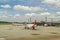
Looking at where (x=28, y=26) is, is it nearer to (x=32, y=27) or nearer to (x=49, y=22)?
(x=32, y=27)

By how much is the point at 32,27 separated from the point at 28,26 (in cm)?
216

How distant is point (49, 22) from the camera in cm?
9969

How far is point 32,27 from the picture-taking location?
51.7 meters

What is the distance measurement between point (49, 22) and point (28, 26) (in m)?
47.8

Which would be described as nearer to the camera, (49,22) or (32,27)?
(32,27)

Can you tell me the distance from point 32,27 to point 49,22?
49.2m

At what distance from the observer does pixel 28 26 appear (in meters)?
53.4

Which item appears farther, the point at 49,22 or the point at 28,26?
the point at 49,22

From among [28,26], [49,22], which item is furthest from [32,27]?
[49,22]
